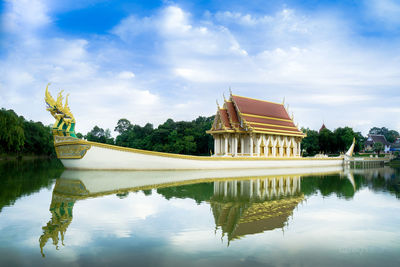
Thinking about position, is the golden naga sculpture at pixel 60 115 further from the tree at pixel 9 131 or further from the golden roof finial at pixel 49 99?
the tree at pixel 9 131

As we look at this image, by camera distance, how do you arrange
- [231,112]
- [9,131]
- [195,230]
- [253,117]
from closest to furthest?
[195,230] < [231,112] < [253,117] < [9,131]

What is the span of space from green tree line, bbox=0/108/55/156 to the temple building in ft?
69.9

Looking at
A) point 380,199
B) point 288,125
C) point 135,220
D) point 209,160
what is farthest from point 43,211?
point 288,125

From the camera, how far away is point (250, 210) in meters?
7.44

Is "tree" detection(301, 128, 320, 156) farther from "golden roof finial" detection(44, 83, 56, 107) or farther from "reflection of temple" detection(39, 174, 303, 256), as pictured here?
"reflection of temple" detection(39, 174, 303, 256)

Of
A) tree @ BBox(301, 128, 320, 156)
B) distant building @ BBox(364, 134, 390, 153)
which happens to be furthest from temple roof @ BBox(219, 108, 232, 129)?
distant building @ BBox(364, 134, 390, 153)

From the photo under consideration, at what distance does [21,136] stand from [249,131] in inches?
995

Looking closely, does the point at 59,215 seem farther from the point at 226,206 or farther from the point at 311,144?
the point at 311,144

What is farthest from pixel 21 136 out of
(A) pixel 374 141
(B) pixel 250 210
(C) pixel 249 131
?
(A) pixel 374 141

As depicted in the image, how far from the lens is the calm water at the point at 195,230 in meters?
4.32

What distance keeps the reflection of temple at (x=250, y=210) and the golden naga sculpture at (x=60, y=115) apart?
13536mm

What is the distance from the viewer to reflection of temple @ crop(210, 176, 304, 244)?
19.3 ft

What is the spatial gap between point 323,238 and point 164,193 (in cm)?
587

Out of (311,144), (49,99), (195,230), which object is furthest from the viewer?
(311,144)
